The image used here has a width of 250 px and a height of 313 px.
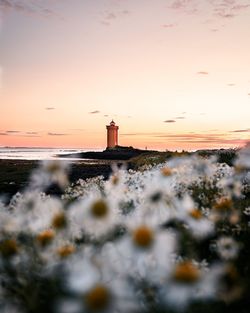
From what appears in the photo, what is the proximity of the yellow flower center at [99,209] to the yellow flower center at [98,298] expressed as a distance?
664 mm

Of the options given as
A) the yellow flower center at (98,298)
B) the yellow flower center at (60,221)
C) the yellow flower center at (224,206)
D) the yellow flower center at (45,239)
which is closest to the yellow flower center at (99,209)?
the yellow flower center at (60,221)

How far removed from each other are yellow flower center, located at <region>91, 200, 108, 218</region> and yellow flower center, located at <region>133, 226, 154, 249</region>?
398 millimetres

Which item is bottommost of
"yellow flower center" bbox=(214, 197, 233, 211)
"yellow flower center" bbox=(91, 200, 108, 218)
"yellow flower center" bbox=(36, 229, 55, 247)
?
"yellow flower center" bbox=(36, 229, 55, 247)

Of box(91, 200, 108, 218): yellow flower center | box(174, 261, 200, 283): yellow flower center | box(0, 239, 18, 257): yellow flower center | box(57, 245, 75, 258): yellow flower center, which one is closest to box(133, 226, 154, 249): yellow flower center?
box(174, 261, 200, 283): yellow flower center

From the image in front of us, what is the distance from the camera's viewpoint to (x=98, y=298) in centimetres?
215

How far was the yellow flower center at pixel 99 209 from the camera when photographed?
→ 2.85m

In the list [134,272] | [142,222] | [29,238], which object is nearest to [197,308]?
[134,272]

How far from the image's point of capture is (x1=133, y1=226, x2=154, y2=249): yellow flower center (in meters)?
2.40

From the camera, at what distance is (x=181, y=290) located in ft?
7.35

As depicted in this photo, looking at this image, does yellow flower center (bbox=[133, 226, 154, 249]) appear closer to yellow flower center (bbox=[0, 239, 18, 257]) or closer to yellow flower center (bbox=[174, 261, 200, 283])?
yellow flower center (bbox=[174, 261, 200, 283])

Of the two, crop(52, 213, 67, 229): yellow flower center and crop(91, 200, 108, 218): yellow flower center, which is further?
crop(52, 213, 67, 229): yellow flower center

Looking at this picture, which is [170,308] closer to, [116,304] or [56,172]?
[116,304]

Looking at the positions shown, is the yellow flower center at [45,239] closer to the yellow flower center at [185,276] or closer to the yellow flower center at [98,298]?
the yellow flower center at [98,298]

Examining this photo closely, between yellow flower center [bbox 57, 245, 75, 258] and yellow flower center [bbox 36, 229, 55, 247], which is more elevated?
yellow flower center [bbox 36, 229, 55, 247]
